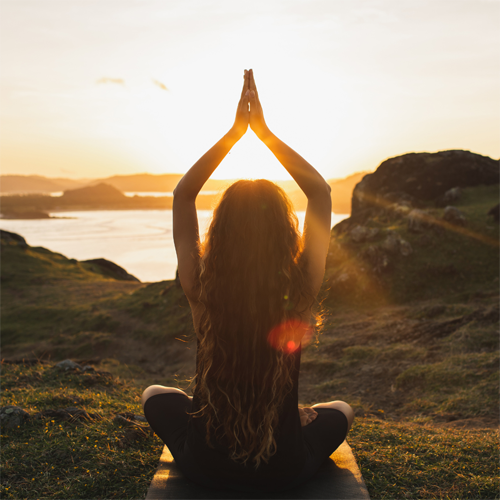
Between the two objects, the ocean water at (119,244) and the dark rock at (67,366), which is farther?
the ocean water at (119,244)

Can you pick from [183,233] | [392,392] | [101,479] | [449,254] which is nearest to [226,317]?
[183,233]

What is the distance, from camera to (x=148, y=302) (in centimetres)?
1507

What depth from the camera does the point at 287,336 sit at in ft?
7.80

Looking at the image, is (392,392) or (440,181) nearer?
(392,392)

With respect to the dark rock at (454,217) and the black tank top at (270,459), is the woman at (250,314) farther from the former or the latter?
the dark rock at (454,217)

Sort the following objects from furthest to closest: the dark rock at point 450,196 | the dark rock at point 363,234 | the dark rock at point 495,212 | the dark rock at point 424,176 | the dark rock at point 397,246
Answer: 1. the dark rock at point 424,176
2. the dark rock at point 450,196
3. the dark rock at point 363,234
4. the dark rock at point 495,212
5. the dark rock at point 397,246

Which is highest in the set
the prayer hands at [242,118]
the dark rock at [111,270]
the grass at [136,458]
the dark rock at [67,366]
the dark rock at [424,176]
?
the dark rock at [424,176]

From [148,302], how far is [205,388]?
13285mm

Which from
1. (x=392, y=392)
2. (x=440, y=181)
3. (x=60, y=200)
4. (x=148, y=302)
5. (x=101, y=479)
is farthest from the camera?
(x=60, y=200)

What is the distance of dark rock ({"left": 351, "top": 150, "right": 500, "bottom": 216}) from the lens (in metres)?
18.5

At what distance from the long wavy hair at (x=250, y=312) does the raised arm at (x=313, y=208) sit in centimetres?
13

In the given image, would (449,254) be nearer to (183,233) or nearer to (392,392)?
(392,392)

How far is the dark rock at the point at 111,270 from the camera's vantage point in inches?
1107

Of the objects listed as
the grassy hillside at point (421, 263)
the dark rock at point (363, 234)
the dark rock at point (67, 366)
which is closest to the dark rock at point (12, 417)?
the dark rock at point (67, 366)
